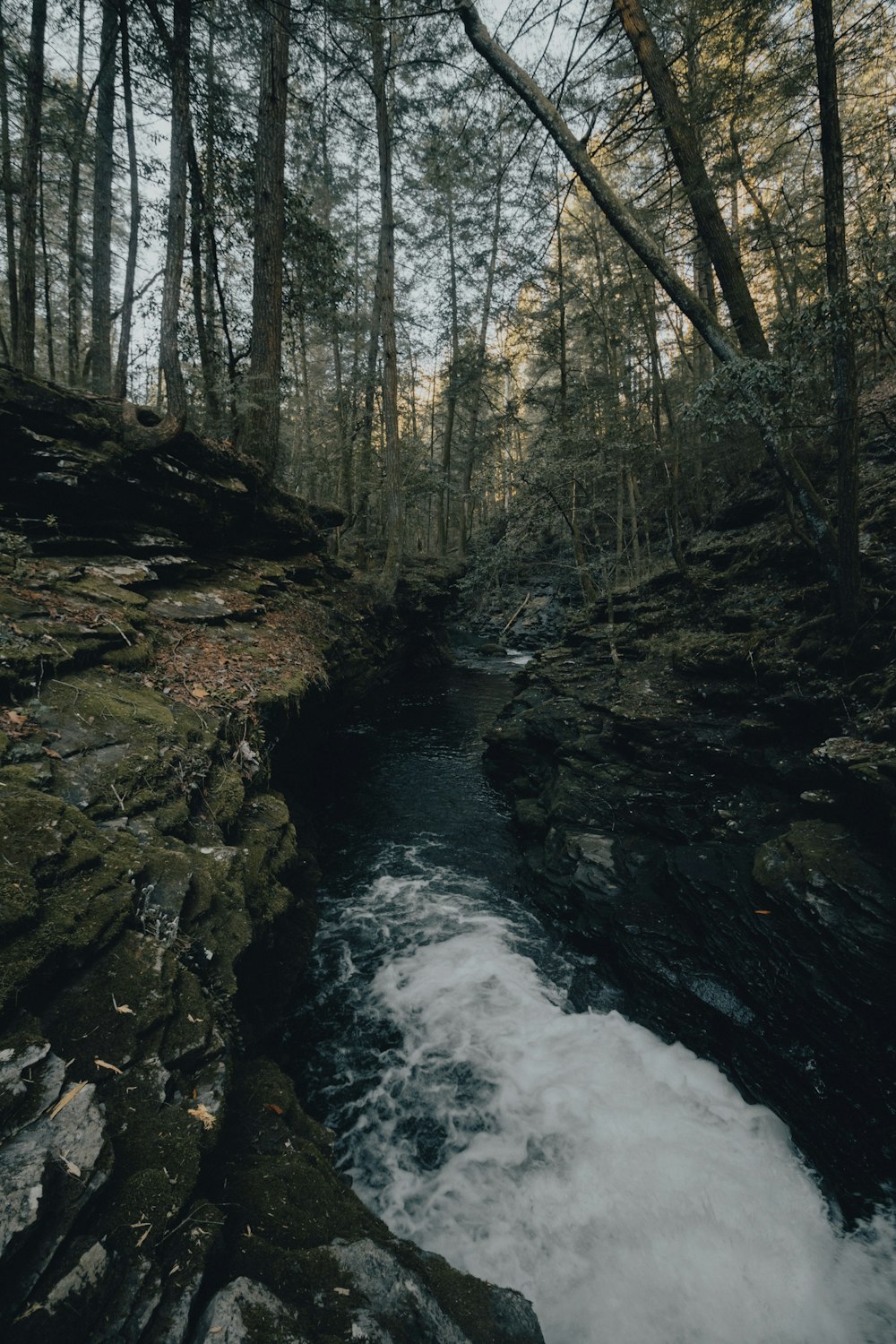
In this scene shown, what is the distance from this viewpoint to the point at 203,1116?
2.27m

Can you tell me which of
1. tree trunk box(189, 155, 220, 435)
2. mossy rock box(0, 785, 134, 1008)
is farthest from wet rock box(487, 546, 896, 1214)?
tree trunk box(189, 155, 220, 435)

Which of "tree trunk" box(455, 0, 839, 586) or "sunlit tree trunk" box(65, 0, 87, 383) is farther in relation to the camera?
"sunlit tree trunk" box(65, 0, 87, 383)

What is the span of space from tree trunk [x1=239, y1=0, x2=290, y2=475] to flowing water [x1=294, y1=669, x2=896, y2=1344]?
802 cm

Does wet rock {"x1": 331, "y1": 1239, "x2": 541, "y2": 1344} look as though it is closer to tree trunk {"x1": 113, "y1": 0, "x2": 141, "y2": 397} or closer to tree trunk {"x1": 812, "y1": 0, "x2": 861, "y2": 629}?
tree trunk {"x1": 812, "y1": 0, "x2": 861, "y2": 629}

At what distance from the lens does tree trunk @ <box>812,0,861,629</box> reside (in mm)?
4711

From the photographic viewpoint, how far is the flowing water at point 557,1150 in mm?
2900

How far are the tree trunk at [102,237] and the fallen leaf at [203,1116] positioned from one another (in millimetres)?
13765

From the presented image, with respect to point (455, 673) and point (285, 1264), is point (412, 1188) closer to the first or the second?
point (285, 1264)

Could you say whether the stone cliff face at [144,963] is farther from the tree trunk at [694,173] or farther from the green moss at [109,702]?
the tree trunk at [694,173]

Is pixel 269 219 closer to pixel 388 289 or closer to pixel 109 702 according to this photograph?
pixel 388 289

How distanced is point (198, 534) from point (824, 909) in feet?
28.1

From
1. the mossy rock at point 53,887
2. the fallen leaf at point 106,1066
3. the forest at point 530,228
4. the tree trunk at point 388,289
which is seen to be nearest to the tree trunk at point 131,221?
the forest at point 530,228

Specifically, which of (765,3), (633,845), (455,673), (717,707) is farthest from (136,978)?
(455,673)

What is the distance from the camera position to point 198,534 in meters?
7.75
